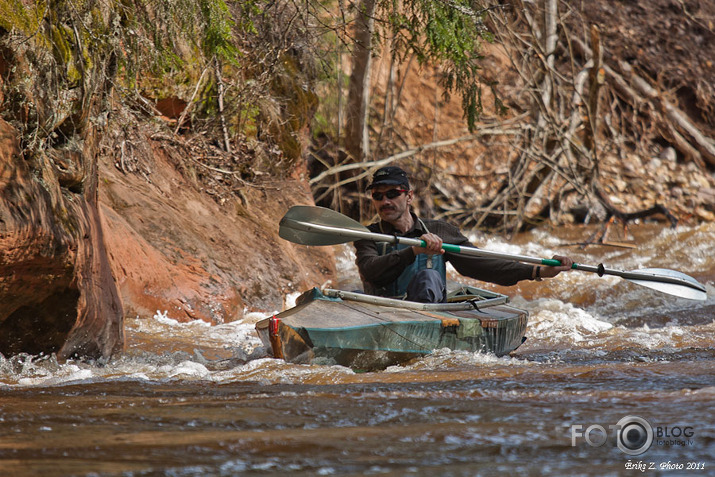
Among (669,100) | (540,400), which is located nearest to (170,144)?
(540,400)

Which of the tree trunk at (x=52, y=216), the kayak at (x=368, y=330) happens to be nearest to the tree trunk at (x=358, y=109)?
the kayak at (x=368, y=330)

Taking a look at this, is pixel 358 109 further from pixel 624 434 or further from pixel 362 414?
pixel 624 434

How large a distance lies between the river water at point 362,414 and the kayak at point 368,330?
0.08 metres

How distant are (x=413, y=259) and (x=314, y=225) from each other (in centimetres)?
62

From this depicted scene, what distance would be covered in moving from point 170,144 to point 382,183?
3.83 metres

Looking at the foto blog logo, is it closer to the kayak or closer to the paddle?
the kayak

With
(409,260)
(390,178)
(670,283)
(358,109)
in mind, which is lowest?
(670,283)

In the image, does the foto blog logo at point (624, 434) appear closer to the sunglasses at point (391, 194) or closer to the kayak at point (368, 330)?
the kayak at point (368, 330)

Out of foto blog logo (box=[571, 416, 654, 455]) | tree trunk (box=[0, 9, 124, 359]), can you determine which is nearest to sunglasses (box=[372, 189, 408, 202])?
tree trunk (box=[0, 9, 124, 359])

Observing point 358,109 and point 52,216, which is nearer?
point 52,216

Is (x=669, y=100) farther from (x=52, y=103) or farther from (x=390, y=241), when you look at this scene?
(x=52, y=103)

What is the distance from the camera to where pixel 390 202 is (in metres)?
4.67

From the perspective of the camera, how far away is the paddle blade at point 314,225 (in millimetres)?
4562

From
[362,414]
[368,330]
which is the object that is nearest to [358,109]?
[368,330]
